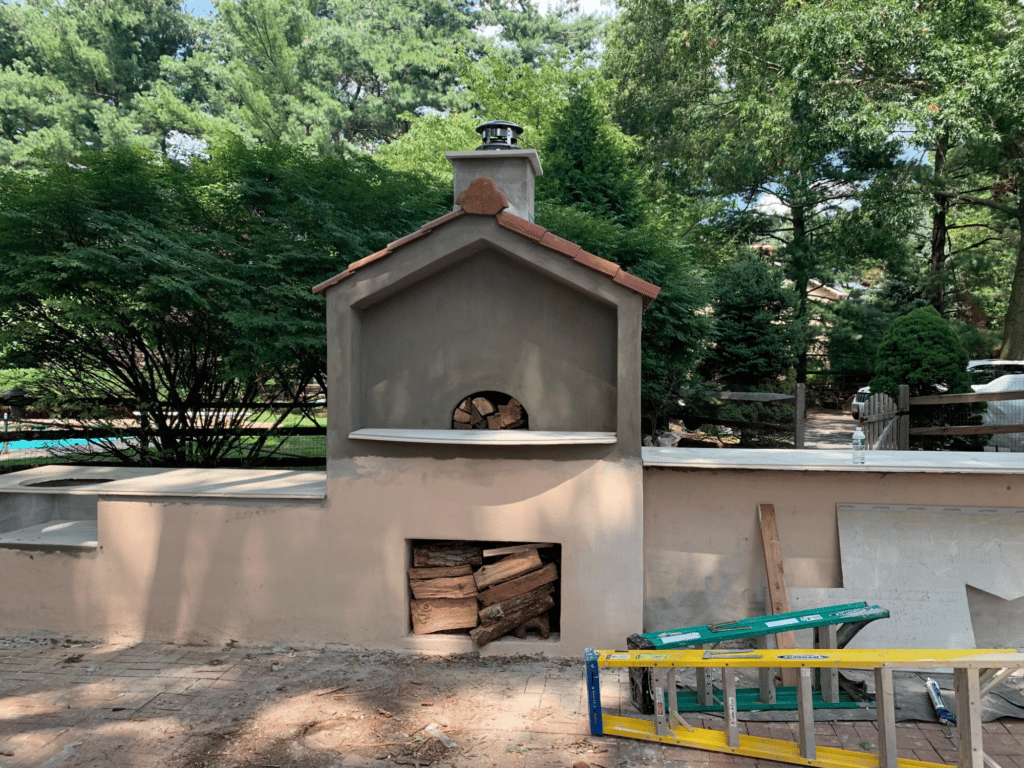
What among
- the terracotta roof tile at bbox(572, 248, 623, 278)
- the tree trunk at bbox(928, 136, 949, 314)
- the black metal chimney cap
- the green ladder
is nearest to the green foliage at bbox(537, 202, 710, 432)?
the black metal chimney cap

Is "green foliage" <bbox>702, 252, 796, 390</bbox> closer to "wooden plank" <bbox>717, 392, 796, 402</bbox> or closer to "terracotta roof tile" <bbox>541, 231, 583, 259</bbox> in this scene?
"wooden plank" <bbox>717, 392, 796, 402</bbox>

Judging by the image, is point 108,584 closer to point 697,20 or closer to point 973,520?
point 973,520

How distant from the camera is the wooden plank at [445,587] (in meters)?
6.05

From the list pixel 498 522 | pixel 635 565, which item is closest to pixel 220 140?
pixel 498 522

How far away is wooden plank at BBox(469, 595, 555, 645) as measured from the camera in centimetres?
588

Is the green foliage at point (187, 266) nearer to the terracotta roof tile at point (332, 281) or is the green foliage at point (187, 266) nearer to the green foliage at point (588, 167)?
the terracotta roof tile at point (332, 281)

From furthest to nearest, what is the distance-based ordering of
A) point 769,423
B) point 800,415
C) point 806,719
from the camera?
point 769,423
point 800,415
point 806,719

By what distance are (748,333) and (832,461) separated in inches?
454

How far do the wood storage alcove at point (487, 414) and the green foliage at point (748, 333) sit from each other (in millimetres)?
11384

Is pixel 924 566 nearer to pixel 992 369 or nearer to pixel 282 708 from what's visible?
pixel 282 708

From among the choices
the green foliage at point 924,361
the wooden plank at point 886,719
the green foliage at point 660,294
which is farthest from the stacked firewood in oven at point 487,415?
the green foliage at point 924,361

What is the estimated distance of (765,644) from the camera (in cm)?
538

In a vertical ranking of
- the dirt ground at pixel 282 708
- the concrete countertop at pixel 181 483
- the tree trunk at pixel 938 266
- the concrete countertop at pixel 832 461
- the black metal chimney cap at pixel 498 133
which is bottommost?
the dirt ground at pixel 282 708

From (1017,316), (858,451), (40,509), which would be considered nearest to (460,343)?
(858,451)
